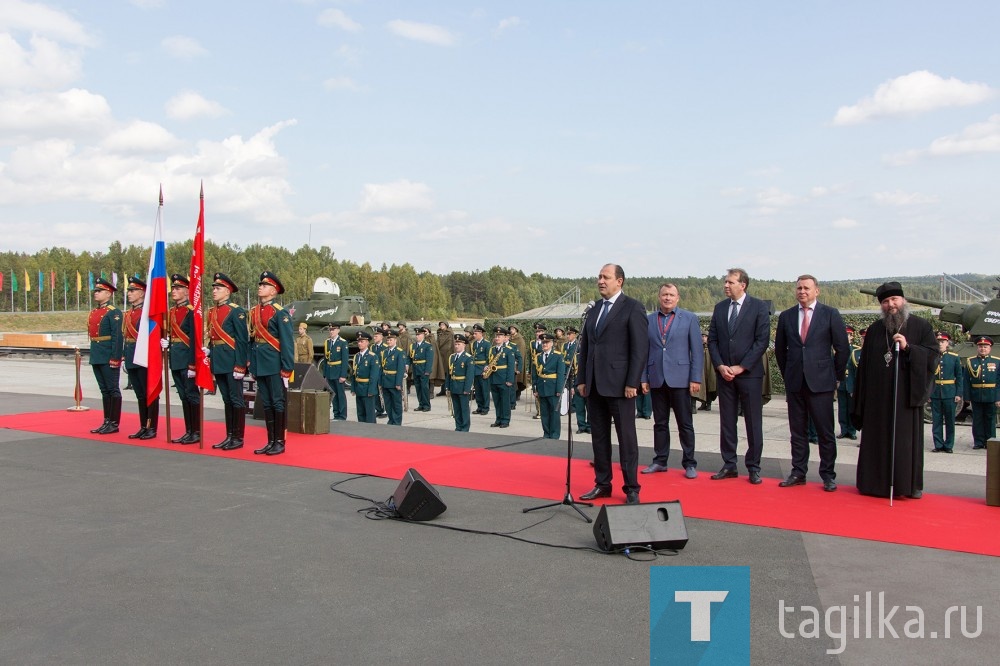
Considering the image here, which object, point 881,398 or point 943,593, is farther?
point 881,398

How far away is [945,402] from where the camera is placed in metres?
11.1

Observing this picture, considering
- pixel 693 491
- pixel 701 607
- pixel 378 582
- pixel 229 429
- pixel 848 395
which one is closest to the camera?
pixel 701 607

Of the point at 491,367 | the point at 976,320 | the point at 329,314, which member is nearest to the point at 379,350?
the point at 491,367

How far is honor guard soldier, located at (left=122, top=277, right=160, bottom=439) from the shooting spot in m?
10.1

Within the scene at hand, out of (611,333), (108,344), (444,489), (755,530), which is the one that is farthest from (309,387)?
(755,530)

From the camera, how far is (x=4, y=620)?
4.07m

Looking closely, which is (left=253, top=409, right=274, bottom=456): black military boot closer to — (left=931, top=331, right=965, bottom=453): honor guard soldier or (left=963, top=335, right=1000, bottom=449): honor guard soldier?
(left=931, top=331, right=965, bottom=453): honor guard soldier

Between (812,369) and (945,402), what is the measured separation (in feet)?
17.0

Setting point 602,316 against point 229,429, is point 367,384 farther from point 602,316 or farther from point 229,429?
point 602,316

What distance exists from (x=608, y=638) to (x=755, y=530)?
2263mm

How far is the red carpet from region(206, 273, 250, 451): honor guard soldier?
346 millimetres

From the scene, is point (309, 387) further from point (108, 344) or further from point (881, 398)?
point (881, 398)

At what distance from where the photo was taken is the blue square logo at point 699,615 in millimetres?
3670

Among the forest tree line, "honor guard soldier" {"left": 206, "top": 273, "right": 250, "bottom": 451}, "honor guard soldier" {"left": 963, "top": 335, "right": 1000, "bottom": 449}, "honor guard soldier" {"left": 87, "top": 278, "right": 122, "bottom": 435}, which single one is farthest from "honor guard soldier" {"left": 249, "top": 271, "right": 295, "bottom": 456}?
the forest tree line
